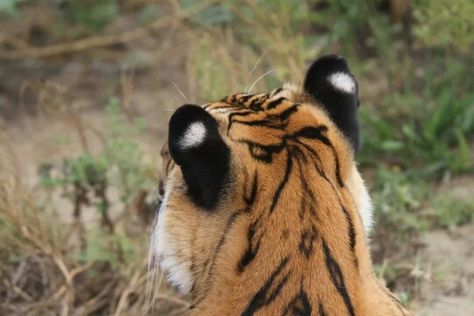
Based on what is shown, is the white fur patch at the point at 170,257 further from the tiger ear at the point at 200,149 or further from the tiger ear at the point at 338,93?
the tiger ear at the point at 338,93

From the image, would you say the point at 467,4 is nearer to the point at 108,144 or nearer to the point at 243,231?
the point at 108,144

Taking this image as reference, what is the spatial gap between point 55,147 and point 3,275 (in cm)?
228

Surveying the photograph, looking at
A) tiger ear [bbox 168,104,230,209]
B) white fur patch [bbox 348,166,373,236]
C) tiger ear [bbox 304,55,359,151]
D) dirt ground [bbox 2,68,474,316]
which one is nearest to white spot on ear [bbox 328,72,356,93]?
tiger ear [bbox 304,55,359,151]

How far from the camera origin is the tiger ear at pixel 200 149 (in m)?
2.61

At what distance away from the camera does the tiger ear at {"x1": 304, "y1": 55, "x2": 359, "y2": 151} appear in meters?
2.88

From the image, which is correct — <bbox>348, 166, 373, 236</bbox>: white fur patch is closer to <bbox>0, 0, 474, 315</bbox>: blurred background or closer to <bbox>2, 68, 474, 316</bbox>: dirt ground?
<bbox>0, 0, 474, 315</bbox>: blurred background

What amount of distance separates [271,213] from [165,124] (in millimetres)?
3678

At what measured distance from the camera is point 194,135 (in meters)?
2.59

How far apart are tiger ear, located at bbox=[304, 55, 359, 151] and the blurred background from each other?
56 centimetres

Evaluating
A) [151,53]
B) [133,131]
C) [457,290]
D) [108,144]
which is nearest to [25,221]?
[108,144]

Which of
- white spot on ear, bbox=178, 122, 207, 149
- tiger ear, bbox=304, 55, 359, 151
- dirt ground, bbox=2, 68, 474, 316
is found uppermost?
white spot on ear, bbox=178, 122, 207, 149

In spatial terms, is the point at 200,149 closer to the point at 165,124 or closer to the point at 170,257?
the point at 170,257

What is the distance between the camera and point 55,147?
6578mm

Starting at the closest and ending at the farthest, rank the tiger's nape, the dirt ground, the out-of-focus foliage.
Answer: the tiger's nape
the dirt ground
the out-of-focus foliage
